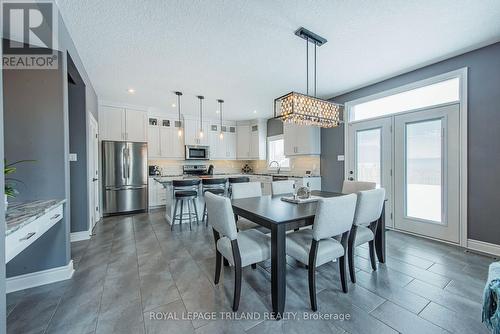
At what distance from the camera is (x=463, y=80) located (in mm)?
2816

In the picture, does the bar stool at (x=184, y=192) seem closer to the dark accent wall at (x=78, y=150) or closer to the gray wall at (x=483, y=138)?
the dark accent wall at (x=78, y=150)

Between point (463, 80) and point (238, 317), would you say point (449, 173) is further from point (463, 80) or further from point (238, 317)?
point (238, 317)

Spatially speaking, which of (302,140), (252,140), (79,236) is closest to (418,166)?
(302,140)

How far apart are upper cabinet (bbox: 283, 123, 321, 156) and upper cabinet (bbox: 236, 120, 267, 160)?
3.88 ft

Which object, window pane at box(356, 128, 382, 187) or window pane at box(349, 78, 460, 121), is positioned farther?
window pane at box(356, 128, 382, 187)

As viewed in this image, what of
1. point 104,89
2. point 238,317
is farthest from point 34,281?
point 104,89

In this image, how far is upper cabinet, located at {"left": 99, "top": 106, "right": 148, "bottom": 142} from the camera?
480cm

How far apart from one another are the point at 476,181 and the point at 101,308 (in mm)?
4395

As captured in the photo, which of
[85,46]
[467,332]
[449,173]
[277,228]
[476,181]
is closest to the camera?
[467,332]

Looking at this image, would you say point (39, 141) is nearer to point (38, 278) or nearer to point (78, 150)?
point (78, 150)

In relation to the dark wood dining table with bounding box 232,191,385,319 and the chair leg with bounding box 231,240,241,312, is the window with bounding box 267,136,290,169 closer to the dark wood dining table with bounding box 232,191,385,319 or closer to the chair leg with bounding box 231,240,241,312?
the dark wood dining table with bounding box 232,191,385,319

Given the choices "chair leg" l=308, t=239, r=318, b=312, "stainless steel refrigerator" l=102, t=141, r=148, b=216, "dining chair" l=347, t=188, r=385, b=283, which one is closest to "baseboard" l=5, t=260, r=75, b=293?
"chair leg" l=308, t=239, r=318, b=312

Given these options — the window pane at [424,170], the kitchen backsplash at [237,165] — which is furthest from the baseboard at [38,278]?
the window pane at [424,170]

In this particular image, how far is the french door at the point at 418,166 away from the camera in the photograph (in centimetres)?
298
